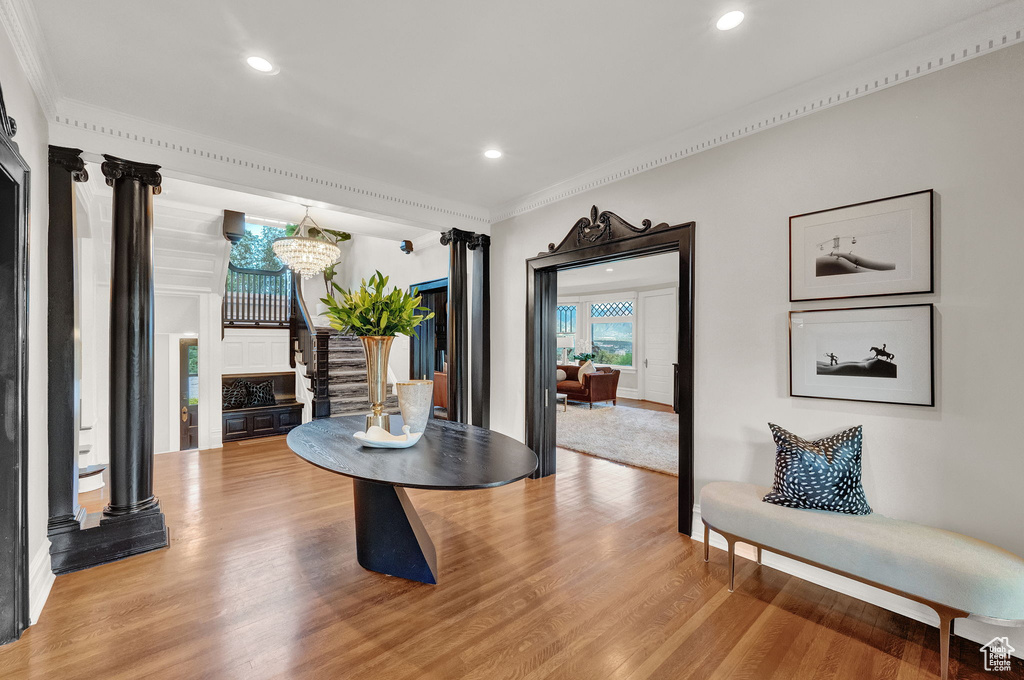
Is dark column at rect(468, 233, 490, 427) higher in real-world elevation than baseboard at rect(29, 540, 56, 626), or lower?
higher

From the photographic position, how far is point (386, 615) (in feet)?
6.80

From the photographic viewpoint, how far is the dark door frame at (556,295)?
9.67 feet

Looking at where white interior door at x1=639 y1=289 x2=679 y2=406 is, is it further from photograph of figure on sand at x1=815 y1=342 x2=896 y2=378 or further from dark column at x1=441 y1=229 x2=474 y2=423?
photograph of figure on sand at x1=815 y1=342 x2=896 y2=378

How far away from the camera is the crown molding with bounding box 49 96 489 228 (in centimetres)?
258

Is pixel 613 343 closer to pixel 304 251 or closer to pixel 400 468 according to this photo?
pixel 304 251

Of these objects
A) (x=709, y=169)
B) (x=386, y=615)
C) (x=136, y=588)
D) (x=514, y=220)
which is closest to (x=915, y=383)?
(x=709, y=169)

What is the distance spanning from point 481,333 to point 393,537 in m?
2.46

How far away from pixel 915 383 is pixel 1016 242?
69 cm

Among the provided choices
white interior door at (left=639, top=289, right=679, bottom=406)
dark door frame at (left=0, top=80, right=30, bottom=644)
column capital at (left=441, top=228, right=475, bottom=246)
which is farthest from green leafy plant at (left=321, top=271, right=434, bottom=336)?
white interior door at (left=639, top=289, right=679, bottom=406)

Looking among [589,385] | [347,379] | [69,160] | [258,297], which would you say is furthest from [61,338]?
[589,385]

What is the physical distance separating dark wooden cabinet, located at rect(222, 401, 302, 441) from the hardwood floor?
286cm

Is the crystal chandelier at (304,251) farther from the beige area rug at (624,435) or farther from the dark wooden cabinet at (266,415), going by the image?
the beige area rug at (624,435)

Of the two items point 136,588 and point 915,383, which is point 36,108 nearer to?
point 136,588

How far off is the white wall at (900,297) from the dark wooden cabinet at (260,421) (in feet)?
16.8
